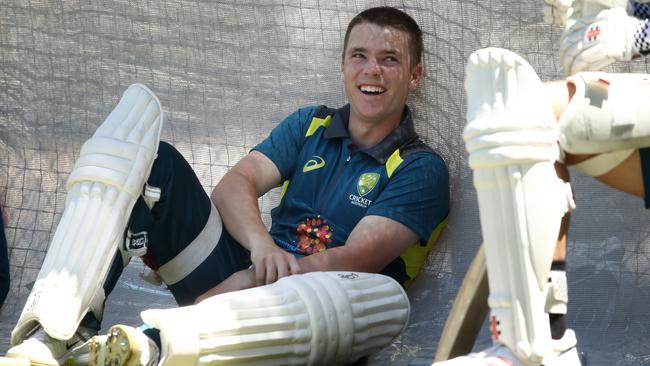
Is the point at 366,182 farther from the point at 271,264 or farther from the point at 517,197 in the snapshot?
the point at 517,197

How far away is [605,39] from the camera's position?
2.01 metres

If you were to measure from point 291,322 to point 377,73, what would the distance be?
767 millimetres

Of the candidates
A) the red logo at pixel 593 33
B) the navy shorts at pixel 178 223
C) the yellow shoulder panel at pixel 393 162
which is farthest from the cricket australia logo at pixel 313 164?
the red logo at pixel 593 33

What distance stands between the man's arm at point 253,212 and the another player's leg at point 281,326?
0.18m

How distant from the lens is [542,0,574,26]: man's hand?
2.11 meters

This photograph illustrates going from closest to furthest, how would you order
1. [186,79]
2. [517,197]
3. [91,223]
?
1. [517,197]
2. [91,223]
3. [186,79]

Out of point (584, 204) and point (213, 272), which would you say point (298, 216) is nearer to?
point (213, 272)

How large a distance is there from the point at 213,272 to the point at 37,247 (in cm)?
86

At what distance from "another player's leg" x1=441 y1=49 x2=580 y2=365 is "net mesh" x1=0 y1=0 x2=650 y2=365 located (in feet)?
3.39

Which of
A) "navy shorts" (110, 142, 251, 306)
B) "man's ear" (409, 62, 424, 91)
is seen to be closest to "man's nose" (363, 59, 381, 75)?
"man's ear" (409, 62, 424, 91)

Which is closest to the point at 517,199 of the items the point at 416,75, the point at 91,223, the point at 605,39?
the point at 605,39

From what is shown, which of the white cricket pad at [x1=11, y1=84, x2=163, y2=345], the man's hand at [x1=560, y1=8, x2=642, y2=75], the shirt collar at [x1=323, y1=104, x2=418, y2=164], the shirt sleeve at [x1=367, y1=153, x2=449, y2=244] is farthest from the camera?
the shirt collar at [x1=323, y1=104, x2=418, y2=164]

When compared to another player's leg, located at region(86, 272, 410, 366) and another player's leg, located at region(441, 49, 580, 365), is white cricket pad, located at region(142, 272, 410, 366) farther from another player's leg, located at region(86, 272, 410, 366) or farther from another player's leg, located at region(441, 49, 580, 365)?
another player's leg, located at region(441, 49, 580, 365)

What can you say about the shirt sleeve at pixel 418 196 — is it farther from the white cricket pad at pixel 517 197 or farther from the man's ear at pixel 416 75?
the white cricket pad at pixel 517 197
